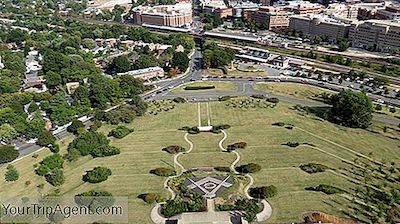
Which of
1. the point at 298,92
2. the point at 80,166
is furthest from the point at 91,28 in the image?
the point at 80,166

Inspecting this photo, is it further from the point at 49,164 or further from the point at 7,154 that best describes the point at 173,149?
the point at 7,154

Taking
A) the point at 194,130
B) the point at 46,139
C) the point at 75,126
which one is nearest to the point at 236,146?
the point at 194,130

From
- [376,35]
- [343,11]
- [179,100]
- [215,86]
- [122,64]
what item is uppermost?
[343,11]

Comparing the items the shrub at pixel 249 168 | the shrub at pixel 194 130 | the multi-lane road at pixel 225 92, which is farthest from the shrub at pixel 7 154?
the shrub at pixel 249 168

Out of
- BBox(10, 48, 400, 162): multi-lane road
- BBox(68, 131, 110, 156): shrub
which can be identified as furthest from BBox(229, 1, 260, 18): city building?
BBox(68, 131, 110, 156): shrub

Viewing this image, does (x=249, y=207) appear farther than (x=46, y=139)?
No
